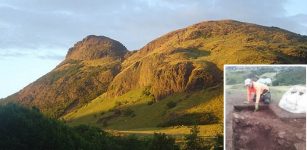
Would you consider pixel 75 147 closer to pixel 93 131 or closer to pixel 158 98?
pixel 93 131

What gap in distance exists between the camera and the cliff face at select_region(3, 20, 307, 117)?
87625 millimetres

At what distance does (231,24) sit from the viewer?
414 ft

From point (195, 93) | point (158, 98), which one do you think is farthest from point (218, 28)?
point (195, 93)

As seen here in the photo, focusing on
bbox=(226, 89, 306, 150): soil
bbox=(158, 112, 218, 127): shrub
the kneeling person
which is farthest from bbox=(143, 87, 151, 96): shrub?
the kneeling person

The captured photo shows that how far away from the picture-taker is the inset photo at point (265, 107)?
34.2m

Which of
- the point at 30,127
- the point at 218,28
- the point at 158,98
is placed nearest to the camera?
the point at 30,127

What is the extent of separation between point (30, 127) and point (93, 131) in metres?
10.8

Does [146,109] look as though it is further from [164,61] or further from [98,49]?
[98,49]

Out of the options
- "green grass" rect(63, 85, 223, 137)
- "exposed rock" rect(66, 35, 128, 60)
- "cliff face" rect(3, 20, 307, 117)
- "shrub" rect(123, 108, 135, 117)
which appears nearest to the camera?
"green grass" rect(63, 85, 223, 137)

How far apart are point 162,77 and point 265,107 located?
6581 centimetres

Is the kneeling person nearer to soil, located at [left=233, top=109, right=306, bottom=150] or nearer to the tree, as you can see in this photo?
soil, located at [left=233, top=109, right=306, bottom=150]

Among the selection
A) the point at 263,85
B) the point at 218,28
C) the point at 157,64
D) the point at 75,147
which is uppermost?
the point at 218,28

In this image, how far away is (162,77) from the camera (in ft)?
328

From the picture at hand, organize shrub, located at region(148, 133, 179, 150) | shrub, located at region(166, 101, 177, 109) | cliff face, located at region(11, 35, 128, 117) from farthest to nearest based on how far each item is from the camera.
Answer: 1. cliff face, located at region(11, 35, 128, 117)
2. shrub, located at region(166, 101, 177, 109)
3. shrub, located at region(148, 133, 179, 150)
